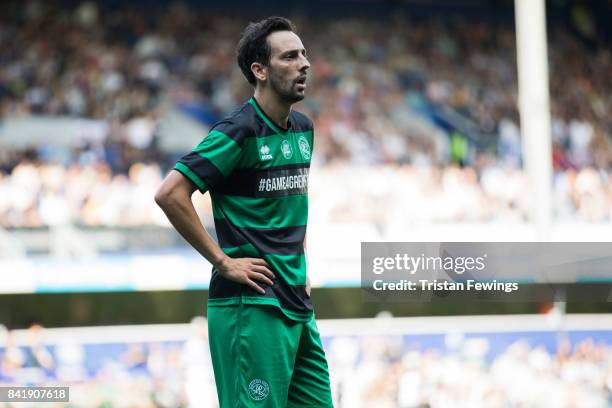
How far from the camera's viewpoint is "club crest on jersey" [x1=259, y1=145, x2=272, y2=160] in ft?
11.5

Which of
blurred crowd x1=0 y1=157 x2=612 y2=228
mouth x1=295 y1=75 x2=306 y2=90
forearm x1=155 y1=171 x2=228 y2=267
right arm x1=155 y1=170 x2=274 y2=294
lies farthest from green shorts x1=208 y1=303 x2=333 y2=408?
blurred crowd x1=0 y1=157 x2=612 y2=228

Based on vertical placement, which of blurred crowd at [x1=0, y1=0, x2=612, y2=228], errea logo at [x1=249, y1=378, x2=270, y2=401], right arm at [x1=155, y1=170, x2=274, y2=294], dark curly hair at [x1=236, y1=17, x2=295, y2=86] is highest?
blurred crowd at [x1=0, y1=0, x2=612, y2=228]

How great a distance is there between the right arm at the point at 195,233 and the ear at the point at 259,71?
512 mm

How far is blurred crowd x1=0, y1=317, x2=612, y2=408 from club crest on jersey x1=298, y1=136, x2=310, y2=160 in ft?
15.3

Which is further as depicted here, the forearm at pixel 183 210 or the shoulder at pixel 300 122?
the shoulder at pixel 300 122

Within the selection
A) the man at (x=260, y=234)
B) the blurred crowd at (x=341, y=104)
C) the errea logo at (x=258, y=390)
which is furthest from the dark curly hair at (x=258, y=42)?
the blurred crowd at (x=341, y=104)

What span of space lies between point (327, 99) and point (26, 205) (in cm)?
656

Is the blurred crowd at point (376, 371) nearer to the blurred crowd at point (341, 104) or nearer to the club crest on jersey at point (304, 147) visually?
the blurred crowd at point (341, 104)

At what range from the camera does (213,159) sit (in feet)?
11.1

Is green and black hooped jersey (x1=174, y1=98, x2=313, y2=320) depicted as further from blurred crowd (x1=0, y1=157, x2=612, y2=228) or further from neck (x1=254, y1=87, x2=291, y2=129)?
blurred crowd (x1=0, y1=157, x2=612, y2=228)

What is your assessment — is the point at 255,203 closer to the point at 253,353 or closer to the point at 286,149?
the point at 286,149

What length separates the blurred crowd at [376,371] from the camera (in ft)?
29.2

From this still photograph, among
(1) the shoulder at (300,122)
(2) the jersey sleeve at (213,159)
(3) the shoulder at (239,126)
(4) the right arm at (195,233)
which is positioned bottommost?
(4) the right arm at (195,233)

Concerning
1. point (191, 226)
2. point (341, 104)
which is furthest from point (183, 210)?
point (341, 104)
